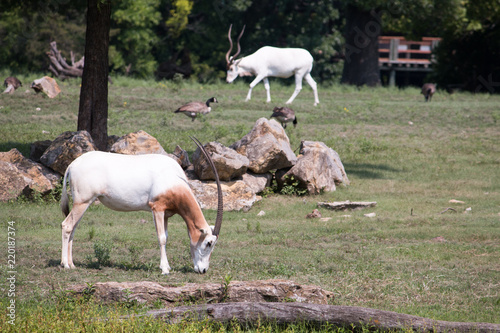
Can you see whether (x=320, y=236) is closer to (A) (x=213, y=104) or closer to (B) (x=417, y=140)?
(B) (x=417, y=140)

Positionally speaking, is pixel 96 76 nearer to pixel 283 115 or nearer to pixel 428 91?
pixel 283 115

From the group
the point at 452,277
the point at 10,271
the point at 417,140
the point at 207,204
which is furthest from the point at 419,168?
the point at 10,271

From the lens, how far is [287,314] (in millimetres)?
5672

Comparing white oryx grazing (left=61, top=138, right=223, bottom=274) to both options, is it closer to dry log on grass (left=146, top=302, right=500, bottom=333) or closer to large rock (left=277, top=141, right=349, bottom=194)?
dry log on grass (left=146, top=302, right=500, bottom=333)

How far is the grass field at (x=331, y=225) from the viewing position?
7004 millimetres

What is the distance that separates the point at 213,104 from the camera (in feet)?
65.8

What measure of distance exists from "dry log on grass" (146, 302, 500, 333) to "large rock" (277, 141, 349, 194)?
703 cm

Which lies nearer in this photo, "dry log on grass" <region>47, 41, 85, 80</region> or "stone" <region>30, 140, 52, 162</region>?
"stone" <region>30, 140, 52, 162</region>

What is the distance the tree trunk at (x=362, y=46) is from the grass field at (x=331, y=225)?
8.93 m

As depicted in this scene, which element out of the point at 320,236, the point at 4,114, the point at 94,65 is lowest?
the point at 320,236

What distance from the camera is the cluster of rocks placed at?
11.4 metres

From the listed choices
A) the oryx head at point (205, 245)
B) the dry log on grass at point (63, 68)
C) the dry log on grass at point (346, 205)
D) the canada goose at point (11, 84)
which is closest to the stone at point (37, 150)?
the dry log on grass at point (346, 205)

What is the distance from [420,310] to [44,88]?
50.7 feet

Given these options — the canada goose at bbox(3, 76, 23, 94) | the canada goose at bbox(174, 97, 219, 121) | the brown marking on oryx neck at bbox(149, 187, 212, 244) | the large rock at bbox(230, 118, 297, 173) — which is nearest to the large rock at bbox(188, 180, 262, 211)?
the large rock at bbox(230, 118, 297, 173)
